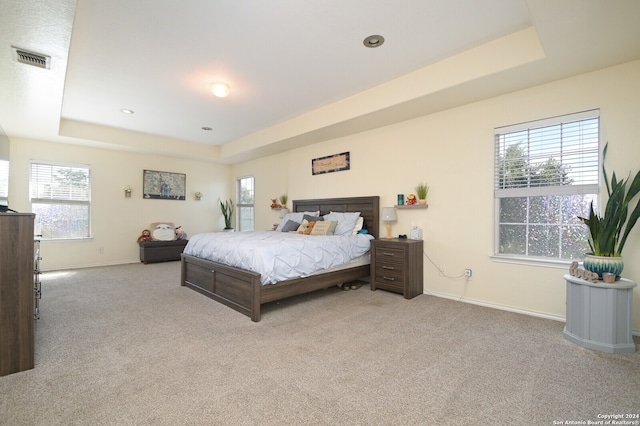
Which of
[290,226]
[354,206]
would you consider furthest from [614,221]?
[290,226]

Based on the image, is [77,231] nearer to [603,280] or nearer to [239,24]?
[239,24]

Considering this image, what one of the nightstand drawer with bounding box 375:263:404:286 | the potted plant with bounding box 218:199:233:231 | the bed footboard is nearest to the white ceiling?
the nightstand drawer with bounding box 375:263:404:286

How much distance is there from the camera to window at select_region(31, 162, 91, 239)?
5.49m

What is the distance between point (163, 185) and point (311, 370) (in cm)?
641

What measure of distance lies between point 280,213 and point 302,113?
2.33 m

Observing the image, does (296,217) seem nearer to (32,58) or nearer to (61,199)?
(32,58)

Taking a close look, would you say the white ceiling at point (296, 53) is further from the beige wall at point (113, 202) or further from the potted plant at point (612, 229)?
the potted plant at point (612, 229)

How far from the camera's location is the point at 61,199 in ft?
18.7

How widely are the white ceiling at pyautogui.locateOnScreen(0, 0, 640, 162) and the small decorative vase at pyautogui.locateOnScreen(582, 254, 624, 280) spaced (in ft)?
5.92

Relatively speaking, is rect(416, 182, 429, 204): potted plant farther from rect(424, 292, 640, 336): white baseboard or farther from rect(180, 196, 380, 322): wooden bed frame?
rect(424, 292, 640, 336): white baseboard

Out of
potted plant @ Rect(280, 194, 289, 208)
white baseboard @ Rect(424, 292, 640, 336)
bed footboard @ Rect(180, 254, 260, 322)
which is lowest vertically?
white baseboard @ Rect(424, 292, 640, 336)

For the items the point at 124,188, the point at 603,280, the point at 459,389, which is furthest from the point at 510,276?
the point at 124,188

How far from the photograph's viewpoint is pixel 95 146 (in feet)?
19.2

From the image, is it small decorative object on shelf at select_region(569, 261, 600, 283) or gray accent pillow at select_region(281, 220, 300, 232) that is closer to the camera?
small decorative object on shelf at select_region(569, 261, 600, 283)
